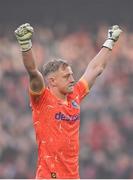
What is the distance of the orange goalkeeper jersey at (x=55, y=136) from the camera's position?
23.2 ft

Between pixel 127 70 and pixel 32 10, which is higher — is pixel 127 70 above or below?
below

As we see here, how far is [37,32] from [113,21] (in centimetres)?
144

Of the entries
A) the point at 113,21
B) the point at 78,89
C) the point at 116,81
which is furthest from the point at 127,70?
the point at 78,89

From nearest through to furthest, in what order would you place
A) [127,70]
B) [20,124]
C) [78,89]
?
[78,89] → [20,124] → [127,70]

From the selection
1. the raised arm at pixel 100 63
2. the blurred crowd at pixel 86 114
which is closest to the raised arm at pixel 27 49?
the raised arm at pixel 100 63

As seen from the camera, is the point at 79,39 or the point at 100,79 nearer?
the point at 100,79

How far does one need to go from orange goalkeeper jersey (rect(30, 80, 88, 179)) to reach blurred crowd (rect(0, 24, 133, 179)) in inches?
217

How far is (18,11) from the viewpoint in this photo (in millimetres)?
15523

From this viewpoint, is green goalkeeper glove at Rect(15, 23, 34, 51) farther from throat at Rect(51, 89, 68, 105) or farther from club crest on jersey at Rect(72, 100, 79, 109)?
club crest on jersey at Rect(72, 100, 79, 109)

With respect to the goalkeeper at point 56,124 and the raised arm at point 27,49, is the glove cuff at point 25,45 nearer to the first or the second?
the raised arm at point 27,49

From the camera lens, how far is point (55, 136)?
7.07 meters

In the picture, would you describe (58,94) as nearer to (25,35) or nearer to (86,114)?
(25,35)

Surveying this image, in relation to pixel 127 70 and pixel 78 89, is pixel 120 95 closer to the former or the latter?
pixel 127 70

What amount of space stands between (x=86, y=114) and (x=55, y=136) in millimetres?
6473
